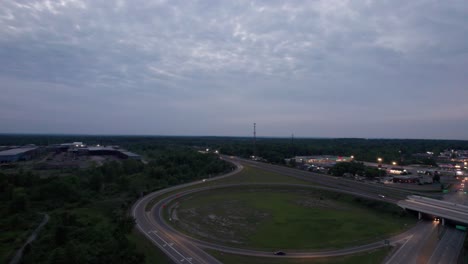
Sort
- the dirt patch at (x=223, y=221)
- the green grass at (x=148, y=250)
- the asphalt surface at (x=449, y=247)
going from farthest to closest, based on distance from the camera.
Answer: the dirt patch at (x=223, y=221) → the asphalt surface at (x=449, y=247) → the green grass at (x=148, y=250)

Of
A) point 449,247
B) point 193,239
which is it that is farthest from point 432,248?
point 193,239

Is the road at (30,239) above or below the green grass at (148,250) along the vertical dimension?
above

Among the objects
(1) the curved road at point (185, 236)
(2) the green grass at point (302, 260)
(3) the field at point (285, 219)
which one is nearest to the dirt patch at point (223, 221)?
(3) the field at point (285, 219)

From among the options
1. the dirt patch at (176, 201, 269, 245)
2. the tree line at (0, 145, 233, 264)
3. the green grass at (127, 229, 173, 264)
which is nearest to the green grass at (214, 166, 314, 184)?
the tree line at (0, 145, 233, 264)

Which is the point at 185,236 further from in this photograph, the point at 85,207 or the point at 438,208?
the point at 438,208

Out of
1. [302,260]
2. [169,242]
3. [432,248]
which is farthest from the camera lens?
[169,242]

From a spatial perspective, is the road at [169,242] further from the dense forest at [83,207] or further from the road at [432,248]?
the road at [432,248]
